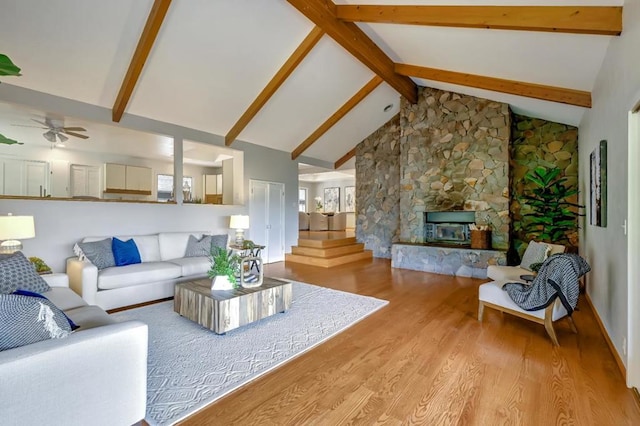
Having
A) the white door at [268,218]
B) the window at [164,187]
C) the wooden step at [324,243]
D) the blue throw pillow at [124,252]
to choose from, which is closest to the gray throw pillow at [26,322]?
the blue throw pillow at [124,252]

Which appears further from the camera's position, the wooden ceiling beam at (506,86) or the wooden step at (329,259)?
the wooden step at (329,259)

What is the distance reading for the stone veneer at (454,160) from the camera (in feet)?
18.7

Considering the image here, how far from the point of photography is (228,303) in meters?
2.86

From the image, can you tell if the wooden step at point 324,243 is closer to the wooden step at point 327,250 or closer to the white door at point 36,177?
the wooden step at point 327,250

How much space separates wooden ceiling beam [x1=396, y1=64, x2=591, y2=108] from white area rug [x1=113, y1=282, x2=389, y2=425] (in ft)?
11.8

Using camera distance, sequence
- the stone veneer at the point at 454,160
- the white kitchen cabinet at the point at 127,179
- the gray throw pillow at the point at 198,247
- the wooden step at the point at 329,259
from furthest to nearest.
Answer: the white kitchen cabinet at the point at 127,179 < the wooden step at the point at 329,259 < the stone veneer at the point at 454,160 < the gray throw pillow at the point at 198,247

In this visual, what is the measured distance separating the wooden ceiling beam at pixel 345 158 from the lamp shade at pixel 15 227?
723 centimetres

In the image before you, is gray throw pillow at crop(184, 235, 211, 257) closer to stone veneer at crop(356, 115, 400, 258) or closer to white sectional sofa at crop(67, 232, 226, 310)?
white sectional sofa at crop(67, 232, 226, 310)

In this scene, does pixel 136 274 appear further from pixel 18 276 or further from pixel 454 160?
pixel 454 160

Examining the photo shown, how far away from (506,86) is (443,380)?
431 cm

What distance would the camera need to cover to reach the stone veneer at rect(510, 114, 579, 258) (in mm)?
5383

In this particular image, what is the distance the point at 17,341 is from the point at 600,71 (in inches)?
201

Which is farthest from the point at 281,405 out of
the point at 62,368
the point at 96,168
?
the point at 96,168

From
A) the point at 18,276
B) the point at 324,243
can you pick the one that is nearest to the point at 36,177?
the point at 18,276
